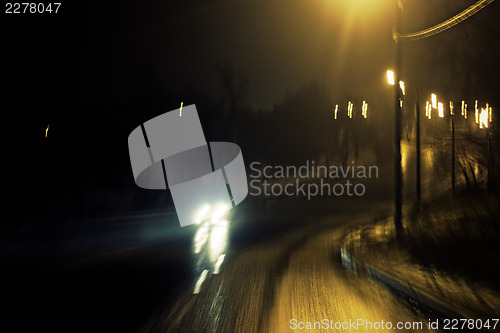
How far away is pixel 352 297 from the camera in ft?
26.7

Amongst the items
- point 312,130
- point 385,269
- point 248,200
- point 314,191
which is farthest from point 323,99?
point 385,269

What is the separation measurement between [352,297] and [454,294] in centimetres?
194

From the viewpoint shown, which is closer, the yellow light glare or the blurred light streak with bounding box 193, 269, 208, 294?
the blurred light streak with bounding box 193, 269, 208, 294

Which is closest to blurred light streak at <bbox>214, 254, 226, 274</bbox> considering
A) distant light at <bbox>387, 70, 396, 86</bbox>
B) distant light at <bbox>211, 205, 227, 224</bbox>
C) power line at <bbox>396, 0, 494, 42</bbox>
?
power line at <bbox>396, 0, 494, 42</bbox>

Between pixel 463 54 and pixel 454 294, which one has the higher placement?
pixel 463 54

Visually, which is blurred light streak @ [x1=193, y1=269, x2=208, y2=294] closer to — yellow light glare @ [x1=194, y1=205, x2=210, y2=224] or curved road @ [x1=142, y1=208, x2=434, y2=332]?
curved road @ [x1=142, y1=208, x2=434, y2=332]

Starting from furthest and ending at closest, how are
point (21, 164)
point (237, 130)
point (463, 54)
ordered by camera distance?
1. point (237, 130)
2. point (21, 164)
3. point (463, 54)

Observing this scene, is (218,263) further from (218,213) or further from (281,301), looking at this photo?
(218,213)

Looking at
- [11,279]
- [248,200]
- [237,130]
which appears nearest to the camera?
[11,279]

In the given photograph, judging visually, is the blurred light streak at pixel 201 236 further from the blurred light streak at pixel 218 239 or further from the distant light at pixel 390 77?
the distant light at pixel 390 77

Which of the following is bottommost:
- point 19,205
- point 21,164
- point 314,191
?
point 314,191

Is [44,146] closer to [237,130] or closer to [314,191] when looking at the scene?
[314,191]

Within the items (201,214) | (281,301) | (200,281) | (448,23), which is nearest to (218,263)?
(200,281)

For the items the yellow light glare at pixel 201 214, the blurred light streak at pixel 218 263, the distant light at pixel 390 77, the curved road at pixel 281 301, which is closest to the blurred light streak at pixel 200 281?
the curved road at pixel 281 301
